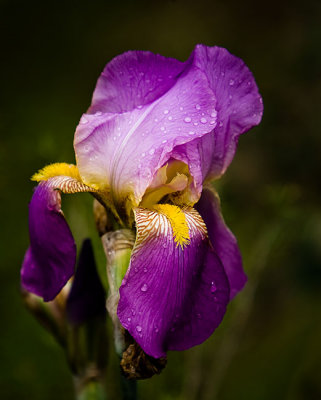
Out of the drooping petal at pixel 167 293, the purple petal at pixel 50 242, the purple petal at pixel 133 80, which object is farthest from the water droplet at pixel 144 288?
the purple petal at pixel 133 80

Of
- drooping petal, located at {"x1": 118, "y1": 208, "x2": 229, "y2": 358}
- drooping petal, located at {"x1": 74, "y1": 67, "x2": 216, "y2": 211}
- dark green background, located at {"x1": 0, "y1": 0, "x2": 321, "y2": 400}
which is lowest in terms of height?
dark green background, located at {"x1": 0, "y1": 0, "x2": 321, "y2": 400}

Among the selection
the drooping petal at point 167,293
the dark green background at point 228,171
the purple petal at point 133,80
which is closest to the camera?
the drooping petal at point 167,293

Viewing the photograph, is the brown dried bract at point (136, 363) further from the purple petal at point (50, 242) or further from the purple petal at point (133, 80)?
the purple petal at point (133, 80)

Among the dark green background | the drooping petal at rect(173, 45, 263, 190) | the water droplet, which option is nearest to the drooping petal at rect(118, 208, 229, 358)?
the water droplet

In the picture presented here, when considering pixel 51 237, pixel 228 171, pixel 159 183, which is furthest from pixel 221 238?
pixel 228 171

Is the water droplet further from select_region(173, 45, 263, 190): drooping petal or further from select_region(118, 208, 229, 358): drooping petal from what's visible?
select_region(173, 45, 263, 190): drooping petal

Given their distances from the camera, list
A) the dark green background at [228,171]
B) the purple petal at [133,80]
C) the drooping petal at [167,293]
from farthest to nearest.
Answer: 1. the dark green background at [228,171]
2. the purple petal at [133,80]
3. the drooping petal at [167,293]
